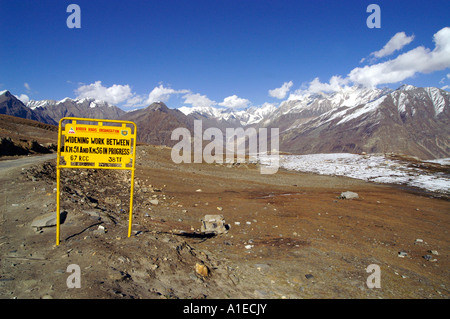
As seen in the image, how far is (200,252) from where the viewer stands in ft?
24.1

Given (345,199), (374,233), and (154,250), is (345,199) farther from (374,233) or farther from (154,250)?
(154,250)

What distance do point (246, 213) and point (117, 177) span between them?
34.6ft

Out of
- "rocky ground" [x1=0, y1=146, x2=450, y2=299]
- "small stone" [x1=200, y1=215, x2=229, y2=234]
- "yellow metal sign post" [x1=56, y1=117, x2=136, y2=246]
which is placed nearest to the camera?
"rocky ground" [x1=0, y1=146, x2=450, y2=299]

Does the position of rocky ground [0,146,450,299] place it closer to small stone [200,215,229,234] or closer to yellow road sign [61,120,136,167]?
small stone [200,215,229,234]

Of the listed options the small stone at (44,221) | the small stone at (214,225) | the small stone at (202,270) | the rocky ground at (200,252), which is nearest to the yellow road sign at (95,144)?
the small stone at (44,221)

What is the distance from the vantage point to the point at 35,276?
4863mm

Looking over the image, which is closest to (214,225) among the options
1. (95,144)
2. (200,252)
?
(200,252)

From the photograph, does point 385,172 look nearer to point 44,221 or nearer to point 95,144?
point 95,144

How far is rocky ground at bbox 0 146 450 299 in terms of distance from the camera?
17.0ft

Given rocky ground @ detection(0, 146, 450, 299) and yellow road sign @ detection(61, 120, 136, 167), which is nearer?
rocky ground @ detection(0, 146, 450, 299)

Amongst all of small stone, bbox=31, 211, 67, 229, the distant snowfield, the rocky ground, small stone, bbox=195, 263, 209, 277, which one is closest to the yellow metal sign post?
small stone, bbox=31, 211, 67, 229

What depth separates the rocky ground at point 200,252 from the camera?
5.19 metres

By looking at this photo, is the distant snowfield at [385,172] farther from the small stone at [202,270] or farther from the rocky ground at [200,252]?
the small stone at [202,270]

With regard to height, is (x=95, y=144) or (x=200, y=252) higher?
(x=95, y=144)
